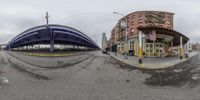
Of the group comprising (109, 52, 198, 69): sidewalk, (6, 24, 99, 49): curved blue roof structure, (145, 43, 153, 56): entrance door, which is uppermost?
(6, 24, 99, 49): curved blue roof structure

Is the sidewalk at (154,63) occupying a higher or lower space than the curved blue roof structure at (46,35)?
lower

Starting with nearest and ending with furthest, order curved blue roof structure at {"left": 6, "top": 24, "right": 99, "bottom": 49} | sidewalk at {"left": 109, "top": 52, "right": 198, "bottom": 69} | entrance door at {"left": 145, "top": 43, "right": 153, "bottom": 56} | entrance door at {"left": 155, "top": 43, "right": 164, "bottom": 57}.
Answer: sidewalk at {"left": 109, "top": 52, "right": 198, "bottom": 69}
entrance door at {"left": 145, "top": 43, "right": 153, "bottom": 56}
entrance door at {"left": 155, "top": 43, "right": 164, "bottom": 57}
curved blue roof structure at {"left": 6, "top": 24, "right": 99, "bottom": 49}

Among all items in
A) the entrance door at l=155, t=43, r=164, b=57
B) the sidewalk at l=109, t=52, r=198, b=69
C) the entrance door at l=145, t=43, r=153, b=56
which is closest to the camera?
the sidewalk at l=109, t=52, r=198, b=69

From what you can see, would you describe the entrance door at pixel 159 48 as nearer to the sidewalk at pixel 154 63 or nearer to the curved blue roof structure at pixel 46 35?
the sidewalk at pixel 154 63

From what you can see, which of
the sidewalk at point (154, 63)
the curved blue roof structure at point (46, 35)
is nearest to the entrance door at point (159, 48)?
the sidewalk at point (154, 63)

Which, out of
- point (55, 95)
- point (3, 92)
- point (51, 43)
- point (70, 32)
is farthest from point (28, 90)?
point (70, 32)

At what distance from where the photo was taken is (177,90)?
23.0 ft

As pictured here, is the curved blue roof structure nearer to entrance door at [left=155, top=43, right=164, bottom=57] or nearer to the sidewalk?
entrance door at [left=155, top=43, right=164, bottom=57]

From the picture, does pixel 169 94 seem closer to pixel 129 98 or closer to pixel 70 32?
pixel 129 98

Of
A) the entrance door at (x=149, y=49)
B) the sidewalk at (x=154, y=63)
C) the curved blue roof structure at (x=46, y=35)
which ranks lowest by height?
the sidewalk at (x=154, y=63)

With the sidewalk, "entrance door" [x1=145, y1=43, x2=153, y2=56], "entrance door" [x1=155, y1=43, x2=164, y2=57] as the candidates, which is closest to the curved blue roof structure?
"entrance door" [x1=145, y1=43, x2=153, y2=56]

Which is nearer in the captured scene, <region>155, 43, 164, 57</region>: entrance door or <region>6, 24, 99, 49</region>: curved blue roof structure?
<region>155, 43, 164, 57</region>: entrance door

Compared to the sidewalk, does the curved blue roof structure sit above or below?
above

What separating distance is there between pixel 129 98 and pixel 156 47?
1154 inches
